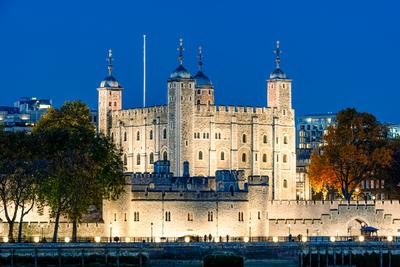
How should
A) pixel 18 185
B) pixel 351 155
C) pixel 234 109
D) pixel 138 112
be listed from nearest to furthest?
1. pixel 18 185
2. pixel 351 155
3. pixel 234 109
4. pixel 138 112

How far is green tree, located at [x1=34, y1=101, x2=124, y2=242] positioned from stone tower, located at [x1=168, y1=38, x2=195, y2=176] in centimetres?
2330

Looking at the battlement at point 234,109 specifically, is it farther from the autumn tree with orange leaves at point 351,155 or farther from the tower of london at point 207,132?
the autumn tree with orange leaves at point 351,155

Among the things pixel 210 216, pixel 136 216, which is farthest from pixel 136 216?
pixel 210 216

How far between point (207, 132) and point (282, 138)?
8465mm

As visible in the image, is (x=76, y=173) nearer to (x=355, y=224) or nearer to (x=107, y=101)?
(x=355, y=224)

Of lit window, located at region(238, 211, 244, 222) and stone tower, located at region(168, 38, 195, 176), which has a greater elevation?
stone tower, located at region(168, 38, 195, 176)

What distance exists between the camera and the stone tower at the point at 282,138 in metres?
146

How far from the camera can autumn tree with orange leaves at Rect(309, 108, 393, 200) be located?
124 metres

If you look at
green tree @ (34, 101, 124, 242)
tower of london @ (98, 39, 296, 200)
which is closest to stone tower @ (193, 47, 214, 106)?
tower of london @ (98, 39, 296, 200)

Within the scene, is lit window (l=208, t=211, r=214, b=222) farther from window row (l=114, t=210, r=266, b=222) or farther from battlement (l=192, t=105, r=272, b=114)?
battlement (l=192, t=105, r=272, b=114)

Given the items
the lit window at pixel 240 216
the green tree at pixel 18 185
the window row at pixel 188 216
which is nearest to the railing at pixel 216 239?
the window row at pixel 188 216

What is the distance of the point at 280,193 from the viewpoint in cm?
14500

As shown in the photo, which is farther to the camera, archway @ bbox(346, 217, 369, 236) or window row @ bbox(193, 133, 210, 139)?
window row @ bbox(193, 133, 210, 139)

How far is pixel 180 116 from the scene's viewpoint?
461 ft
